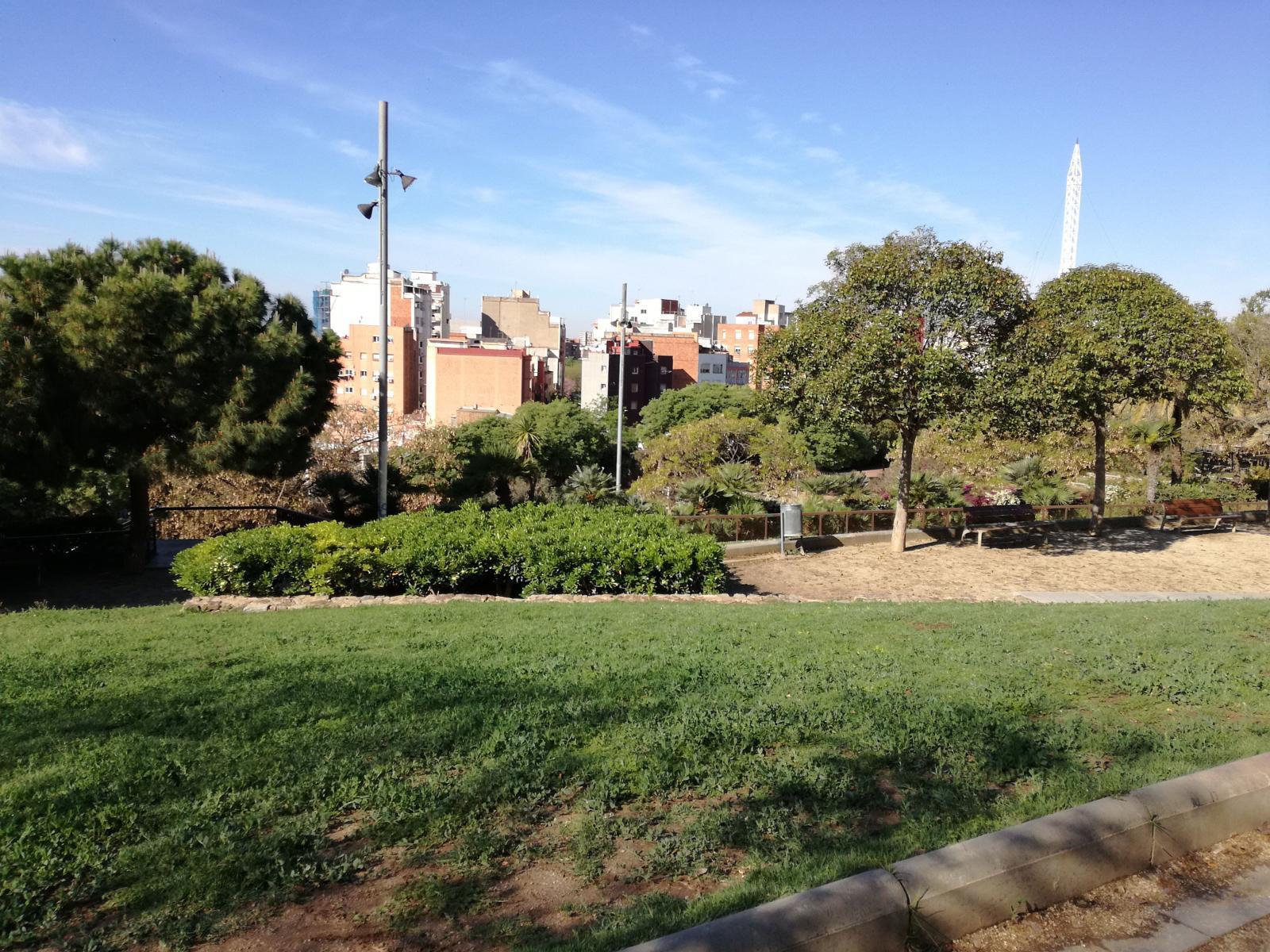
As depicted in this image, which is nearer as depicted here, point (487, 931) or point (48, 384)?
point (487, 931)

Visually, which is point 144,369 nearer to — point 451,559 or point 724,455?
point 451,559

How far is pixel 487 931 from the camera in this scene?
3.03 meters

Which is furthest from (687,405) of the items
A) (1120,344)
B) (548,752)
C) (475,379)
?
(548,752)

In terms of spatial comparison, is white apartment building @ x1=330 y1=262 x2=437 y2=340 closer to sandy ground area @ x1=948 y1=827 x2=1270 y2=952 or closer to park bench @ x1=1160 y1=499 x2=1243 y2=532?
park bench @ x1=1160 y1=499 x2=1243 y2=532

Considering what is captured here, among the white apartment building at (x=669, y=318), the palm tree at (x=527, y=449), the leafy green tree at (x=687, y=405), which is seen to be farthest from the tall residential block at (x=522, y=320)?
the palm tree at (x=527, y=449)

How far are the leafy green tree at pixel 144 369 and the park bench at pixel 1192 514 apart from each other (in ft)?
63.4

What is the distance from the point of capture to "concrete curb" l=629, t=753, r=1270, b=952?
2.82 meters

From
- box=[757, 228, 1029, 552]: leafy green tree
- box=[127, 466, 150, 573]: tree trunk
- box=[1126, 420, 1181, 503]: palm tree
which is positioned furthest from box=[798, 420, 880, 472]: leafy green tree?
box=[127, 466, 150, 573]: tree trunk

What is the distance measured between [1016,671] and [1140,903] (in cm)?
295

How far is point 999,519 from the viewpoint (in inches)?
776

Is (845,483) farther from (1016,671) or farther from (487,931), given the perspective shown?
(487,931)

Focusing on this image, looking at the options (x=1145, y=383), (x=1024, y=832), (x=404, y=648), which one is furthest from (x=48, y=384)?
(x=1145, y=383)

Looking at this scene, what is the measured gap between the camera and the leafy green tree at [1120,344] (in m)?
15.2

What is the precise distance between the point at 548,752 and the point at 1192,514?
21.6 metres
